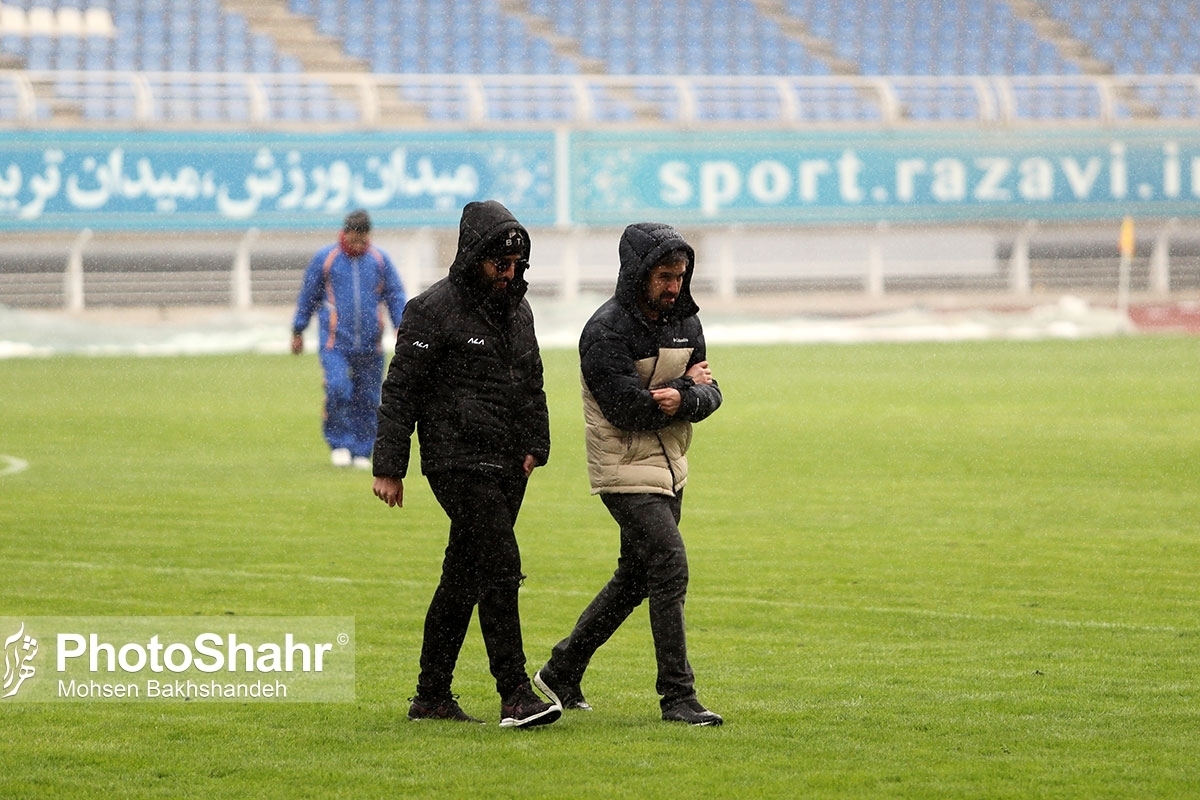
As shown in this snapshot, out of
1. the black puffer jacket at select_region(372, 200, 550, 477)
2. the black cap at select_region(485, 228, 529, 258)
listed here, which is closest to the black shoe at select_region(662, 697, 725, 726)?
the black puffer jacket at select_region(372, 200, 550, 477)

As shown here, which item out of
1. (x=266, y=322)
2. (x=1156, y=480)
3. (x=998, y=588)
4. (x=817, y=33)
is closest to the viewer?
(x=998, y=588)

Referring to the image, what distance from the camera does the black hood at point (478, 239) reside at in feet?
19.8

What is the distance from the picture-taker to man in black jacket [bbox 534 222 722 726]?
6.14m

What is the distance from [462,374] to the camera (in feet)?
20.1

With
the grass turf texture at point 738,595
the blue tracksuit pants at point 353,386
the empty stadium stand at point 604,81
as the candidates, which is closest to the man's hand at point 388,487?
the grass turf texture at point 738,595

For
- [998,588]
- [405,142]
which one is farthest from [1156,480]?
[405,142]

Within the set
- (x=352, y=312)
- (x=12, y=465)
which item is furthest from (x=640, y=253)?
(x=12, y=465)

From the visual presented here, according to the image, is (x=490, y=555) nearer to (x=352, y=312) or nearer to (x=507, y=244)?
(x=507, y=244)

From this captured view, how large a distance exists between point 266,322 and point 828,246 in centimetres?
1081

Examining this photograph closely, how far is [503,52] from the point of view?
39625 mm

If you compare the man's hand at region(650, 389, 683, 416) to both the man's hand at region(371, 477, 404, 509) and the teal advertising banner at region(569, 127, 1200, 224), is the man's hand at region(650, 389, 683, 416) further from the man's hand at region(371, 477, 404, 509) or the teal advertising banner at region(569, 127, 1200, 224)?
the teal advertising banner at region(569, 127, 1200, 224)

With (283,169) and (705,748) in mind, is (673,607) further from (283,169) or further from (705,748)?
(283,169)
